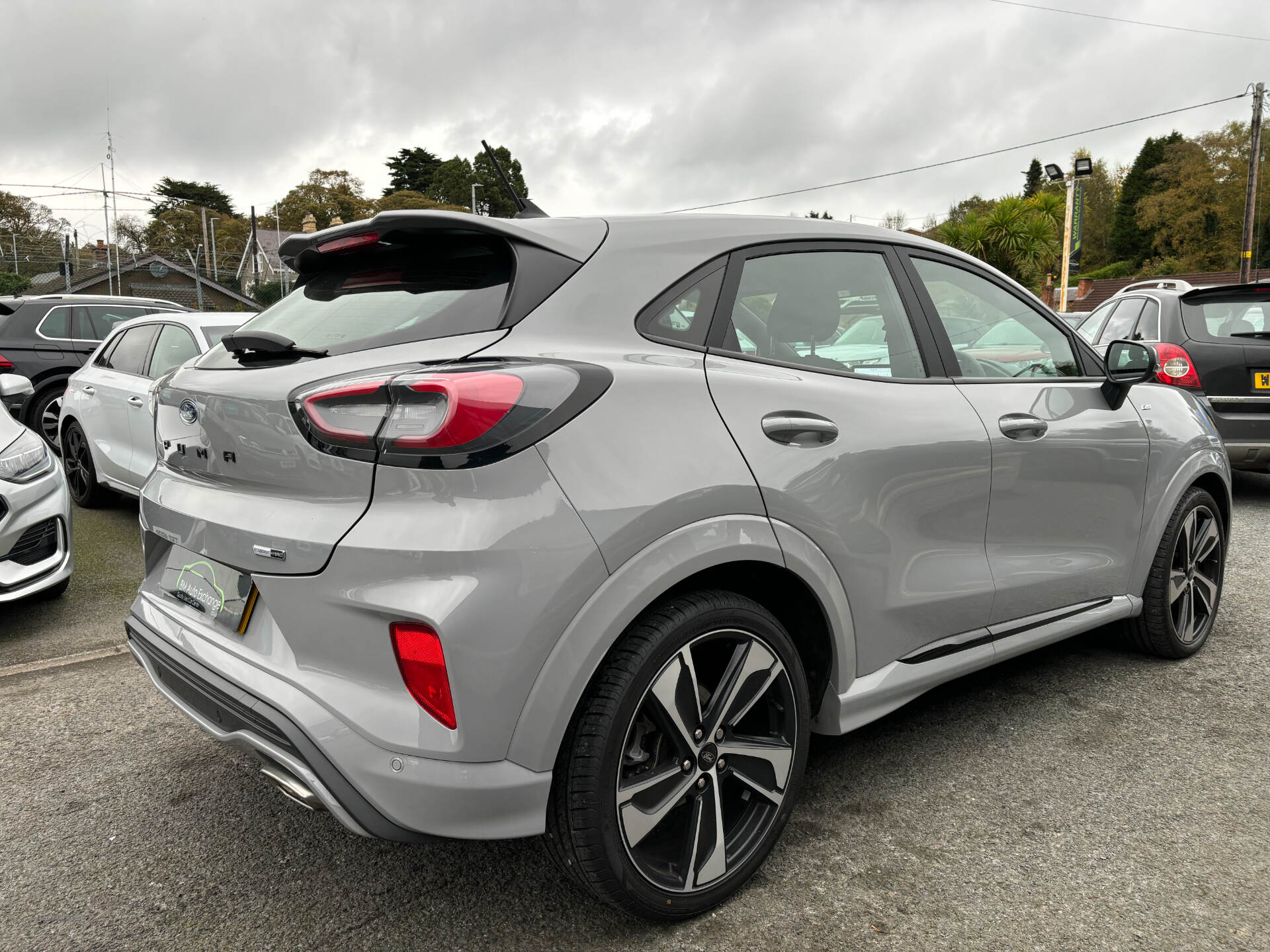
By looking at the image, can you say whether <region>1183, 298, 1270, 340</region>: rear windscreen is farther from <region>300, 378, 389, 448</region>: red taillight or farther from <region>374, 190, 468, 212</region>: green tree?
<region>374, 190, 468, 212</region>: green tree

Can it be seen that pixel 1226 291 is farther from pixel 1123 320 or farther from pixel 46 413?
pixel 46 413

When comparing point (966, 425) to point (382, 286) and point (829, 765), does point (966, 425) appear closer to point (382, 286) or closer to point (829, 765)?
point (829, 765)

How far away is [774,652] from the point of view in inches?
87.7

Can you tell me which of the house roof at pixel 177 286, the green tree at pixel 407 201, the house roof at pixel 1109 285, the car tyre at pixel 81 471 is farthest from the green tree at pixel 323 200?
the car tyre at pixel 81 471

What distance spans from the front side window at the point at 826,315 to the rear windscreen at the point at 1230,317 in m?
5.43

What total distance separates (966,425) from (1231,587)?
316 centimetres

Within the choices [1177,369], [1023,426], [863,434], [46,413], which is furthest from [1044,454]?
[46,413]

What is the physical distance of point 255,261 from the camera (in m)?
63.6

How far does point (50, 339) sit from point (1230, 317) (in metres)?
11.0

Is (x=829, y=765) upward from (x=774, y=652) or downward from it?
downward

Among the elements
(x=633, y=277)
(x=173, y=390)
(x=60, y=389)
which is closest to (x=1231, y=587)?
(x=633, y=277)

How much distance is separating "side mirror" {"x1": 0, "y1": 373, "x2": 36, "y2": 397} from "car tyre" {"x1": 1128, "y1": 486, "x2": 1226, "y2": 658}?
536 cm

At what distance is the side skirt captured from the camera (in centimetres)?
246

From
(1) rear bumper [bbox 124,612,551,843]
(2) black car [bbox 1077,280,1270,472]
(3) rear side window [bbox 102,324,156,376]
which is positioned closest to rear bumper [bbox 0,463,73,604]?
(3) rear side window [bbox 102,324,156,376]
